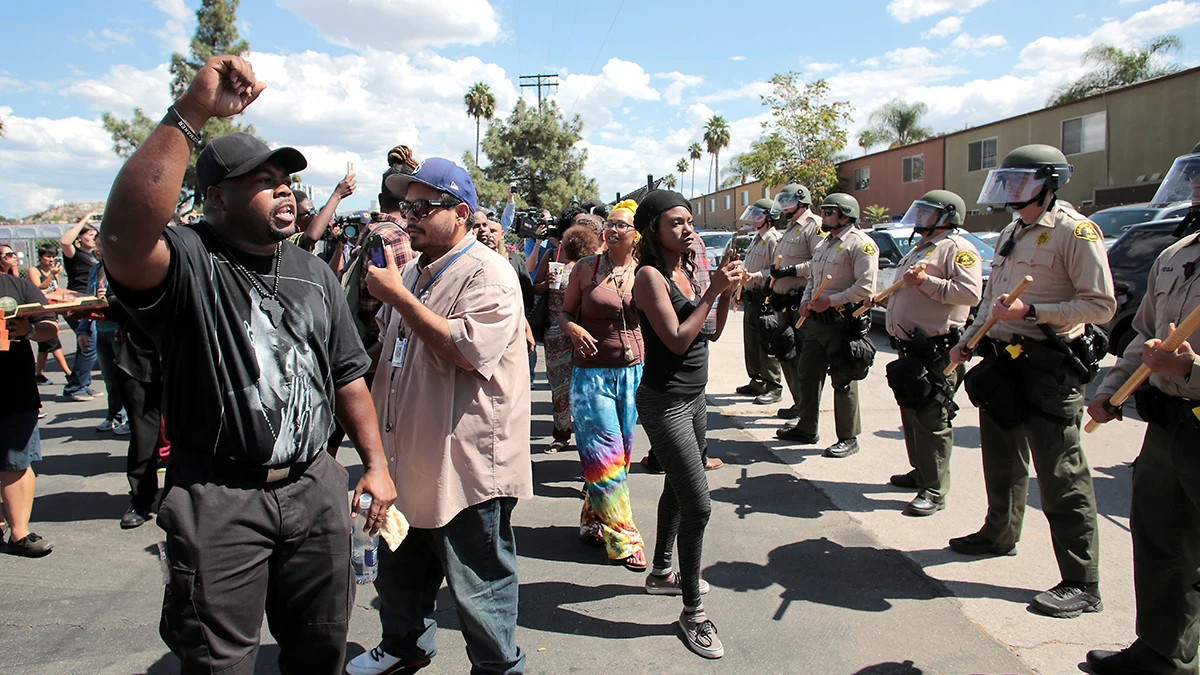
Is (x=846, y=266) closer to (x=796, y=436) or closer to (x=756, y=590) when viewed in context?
(x=796, y=436)

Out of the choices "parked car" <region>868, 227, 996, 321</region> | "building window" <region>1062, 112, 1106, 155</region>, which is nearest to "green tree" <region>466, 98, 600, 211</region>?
"building window" <region>1062, 112, 1106, 155</region>

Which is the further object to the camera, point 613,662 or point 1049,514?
point 1049,514

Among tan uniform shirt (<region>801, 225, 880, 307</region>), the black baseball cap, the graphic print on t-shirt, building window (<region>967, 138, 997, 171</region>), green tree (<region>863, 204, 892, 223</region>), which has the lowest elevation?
the graphic print on t-shirt

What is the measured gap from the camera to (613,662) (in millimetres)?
3139

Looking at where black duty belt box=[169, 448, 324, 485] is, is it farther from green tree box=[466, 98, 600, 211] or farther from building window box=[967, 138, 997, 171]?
green tree box=[466, 98, 600, 211]

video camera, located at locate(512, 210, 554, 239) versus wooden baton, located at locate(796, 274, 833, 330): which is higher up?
video camera, located at locate(512, 210, 554, 239)

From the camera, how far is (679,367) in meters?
3.33

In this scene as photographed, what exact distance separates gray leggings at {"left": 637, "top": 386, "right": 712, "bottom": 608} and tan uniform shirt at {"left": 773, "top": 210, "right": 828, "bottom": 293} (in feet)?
13.8

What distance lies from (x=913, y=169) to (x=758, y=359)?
2513 cm

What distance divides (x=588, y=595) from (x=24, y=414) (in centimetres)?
346

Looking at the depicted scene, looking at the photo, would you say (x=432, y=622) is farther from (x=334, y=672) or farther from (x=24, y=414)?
(x=24, y=414)

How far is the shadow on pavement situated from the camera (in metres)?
3.64

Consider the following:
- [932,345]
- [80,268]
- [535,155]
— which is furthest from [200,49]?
[932,345]

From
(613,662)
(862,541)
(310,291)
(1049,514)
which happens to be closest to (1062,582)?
(1049,514)
